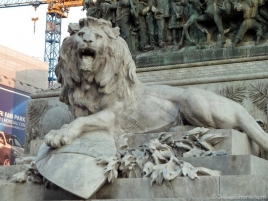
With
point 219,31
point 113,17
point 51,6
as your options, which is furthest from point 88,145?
point 51,6

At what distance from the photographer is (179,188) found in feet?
31.3

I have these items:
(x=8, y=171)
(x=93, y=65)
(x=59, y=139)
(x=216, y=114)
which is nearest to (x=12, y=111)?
(x=8, y=171)

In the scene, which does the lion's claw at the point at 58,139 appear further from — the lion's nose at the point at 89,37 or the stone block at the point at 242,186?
the stone block at the point at 242,186

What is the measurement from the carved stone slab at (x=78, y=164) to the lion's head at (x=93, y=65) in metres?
0.98

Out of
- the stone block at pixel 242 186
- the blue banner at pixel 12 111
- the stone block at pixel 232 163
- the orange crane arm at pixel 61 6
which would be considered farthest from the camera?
the orange crane arm at pixel 61 6

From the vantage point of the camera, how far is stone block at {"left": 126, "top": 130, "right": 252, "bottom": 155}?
10.8 m

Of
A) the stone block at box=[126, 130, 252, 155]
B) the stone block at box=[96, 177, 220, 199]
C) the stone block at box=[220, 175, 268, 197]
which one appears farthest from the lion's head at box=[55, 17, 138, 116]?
the stone block at box=[220, 175, 268, 197]

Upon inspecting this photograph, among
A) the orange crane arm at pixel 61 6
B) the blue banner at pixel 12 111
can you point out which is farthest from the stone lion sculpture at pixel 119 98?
the orange crane arm at pixel 61 6

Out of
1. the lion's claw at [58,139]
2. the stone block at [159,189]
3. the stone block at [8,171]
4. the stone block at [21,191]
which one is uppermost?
the lion's claw at [58,139]

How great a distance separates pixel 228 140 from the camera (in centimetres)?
1080

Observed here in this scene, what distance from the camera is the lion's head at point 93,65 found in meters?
11.2

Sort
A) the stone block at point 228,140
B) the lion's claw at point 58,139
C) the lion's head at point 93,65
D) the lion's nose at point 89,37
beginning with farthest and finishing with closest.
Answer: the lion's head at point 93,65 < the lion's nose at point 89,37 < the stone block at point 228,140 < the lion's claw at point 58,139

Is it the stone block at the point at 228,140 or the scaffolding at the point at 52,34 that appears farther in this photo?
the scaffolding at the point at 52,34

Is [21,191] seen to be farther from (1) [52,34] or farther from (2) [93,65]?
(1) [52,34]
